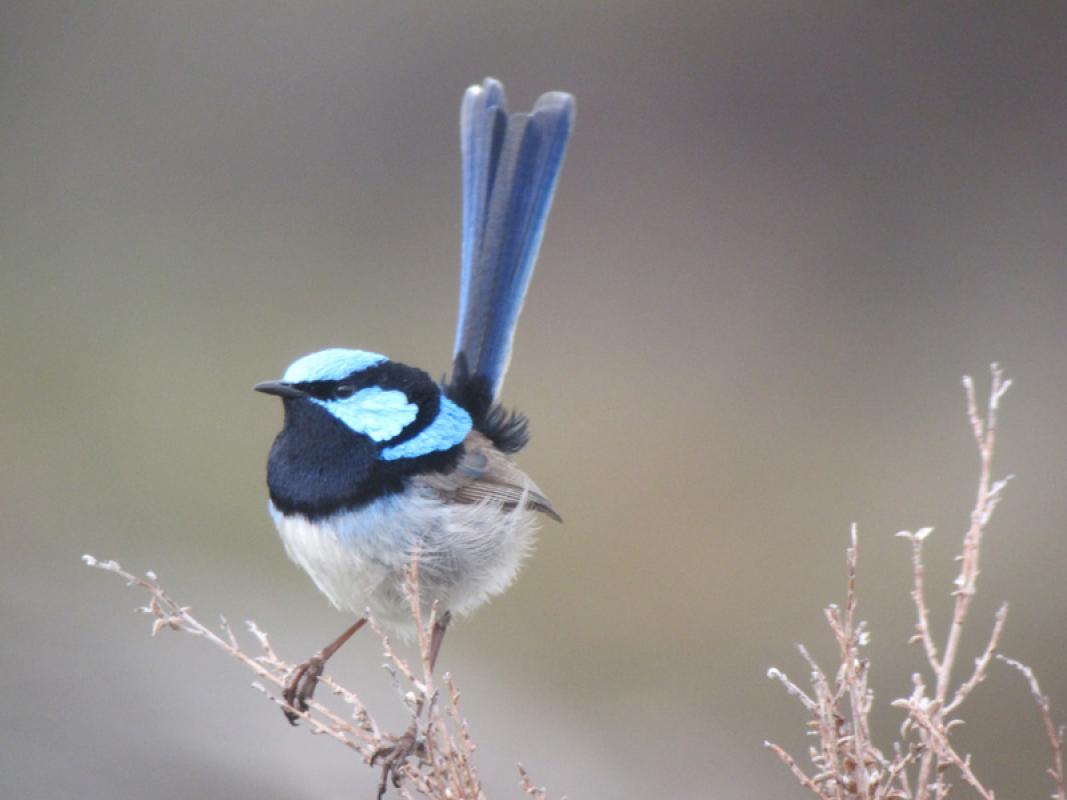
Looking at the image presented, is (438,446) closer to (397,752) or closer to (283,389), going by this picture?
(283,389)

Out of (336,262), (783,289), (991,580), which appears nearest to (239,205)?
(336,262)

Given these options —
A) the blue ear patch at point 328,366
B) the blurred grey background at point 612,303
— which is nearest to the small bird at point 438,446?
the blue ear patch at point 328,366

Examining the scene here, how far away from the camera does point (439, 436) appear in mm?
3242

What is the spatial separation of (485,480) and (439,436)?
19 centimetres

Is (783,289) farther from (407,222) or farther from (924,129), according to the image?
(407,222)

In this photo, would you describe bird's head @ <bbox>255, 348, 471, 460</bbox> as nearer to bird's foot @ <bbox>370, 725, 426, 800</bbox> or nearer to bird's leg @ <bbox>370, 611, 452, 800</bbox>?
bird's leg @ <bbox>370, 611, 452, 800</bbox>

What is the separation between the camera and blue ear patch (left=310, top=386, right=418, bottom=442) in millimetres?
3029

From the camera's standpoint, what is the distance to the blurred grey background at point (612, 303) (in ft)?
20.9

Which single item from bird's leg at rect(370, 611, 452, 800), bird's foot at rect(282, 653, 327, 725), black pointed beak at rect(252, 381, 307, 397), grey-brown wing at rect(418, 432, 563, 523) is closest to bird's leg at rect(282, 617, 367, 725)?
bird's foot at rect(282, 653, 327, 725)

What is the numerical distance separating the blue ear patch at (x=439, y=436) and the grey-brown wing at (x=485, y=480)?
55mm

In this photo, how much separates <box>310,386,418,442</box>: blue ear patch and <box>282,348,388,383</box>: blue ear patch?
0.16 feet

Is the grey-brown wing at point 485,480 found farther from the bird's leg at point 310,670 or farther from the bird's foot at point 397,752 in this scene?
the bird's foot at point 397,752

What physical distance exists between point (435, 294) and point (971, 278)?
2.90 metres

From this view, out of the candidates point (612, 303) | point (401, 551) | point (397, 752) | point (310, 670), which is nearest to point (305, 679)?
point (310, 670)
